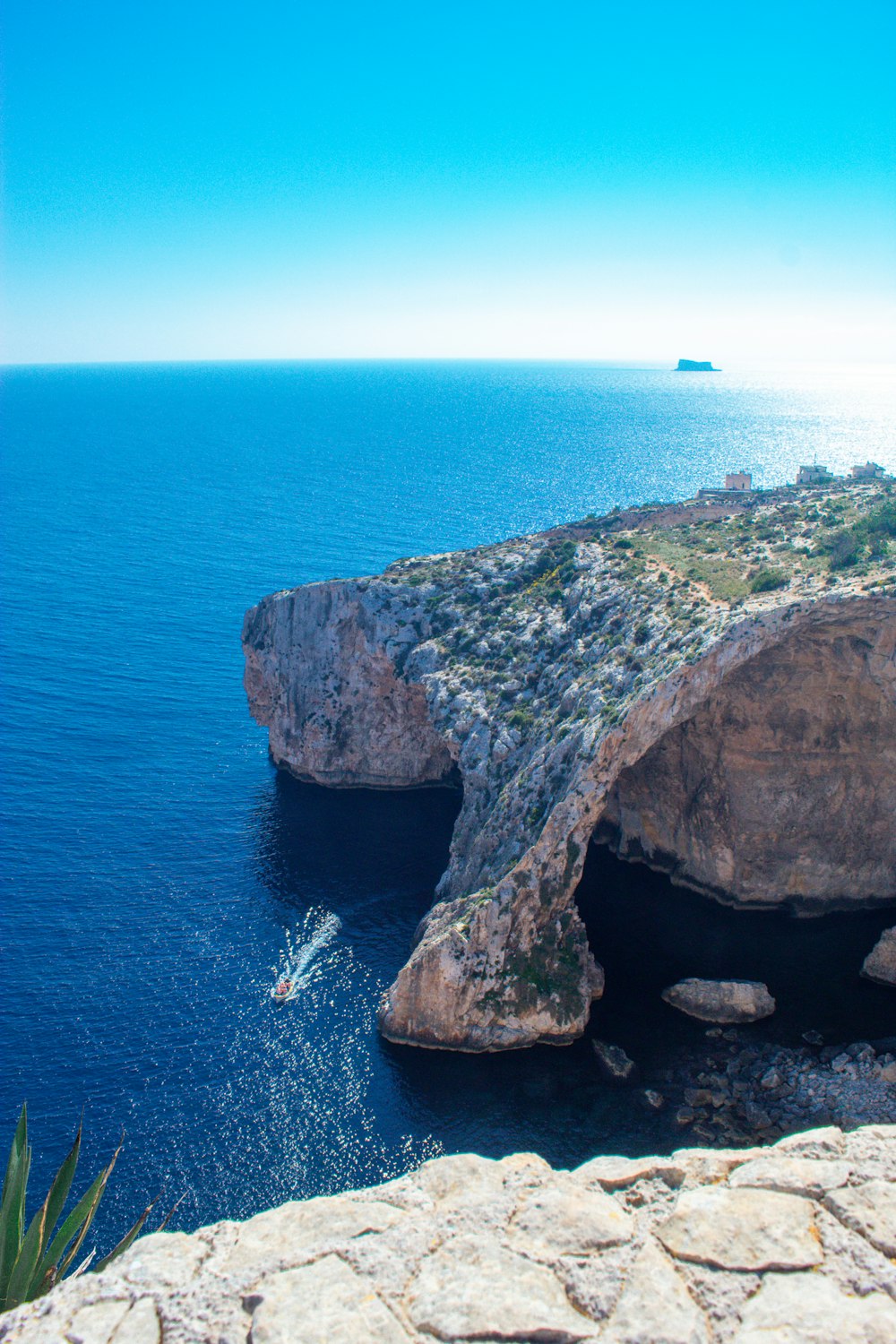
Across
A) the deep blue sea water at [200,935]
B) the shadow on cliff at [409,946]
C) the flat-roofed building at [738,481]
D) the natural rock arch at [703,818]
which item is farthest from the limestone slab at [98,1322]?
the flat-roofed building at [738,481]

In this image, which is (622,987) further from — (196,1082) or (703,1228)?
(703,1228)

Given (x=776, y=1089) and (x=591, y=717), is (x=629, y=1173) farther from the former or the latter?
(x=591, y=717)

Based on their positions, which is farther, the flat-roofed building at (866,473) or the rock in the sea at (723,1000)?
the flat-roofed building at (866,473)

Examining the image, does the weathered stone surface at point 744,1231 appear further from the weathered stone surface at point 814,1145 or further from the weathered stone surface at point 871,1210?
the weathered stone surface at point 814,1145

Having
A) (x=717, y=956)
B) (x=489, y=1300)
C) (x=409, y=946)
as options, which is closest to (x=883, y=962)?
(x=717, y=956)

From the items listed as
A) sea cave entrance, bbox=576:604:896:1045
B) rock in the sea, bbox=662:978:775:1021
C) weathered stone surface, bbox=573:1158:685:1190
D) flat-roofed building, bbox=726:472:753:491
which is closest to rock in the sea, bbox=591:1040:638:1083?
sea cave entrance, bbox=576:604:896:1045

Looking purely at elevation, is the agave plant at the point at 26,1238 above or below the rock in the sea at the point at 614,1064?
above
